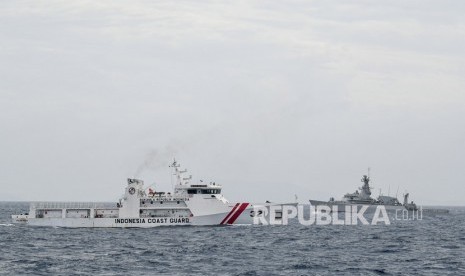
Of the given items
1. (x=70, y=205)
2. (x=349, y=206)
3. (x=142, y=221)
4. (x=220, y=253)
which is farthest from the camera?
(x=349, y=206)

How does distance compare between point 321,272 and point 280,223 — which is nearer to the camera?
point 321,272

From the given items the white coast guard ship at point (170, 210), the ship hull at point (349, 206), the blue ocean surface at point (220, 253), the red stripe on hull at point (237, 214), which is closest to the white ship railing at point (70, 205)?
the white coast guard ship at point (170, 210)

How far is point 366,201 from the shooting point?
165000 mm

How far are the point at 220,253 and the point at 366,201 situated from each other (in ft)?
379

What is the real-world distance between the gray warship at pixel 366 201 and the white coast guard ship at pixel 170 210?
84736mm

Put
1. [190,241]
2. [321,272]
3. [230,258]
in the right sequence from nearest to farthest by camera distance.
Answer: [321,272], [230,258], [190,241]

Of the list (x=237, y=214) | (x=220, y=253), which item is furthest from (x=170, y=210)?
(x=220, y=253)

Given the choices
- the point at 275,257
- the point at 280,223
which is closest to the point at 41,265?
the point at 275,257

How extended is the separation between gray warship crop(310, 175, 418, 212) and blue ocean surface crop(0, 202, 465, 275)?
3445 inches

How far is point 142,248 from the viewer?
57812 millimetres

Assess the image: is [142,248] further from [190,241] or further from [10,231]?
[10,231]

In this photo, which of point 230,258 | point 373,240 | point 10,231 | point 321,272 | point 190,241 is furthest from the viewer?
point 10,231

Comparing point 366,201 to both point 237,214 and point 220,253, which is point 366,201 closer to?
point 237,214

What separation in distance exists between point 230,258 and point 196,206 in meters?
30.4
